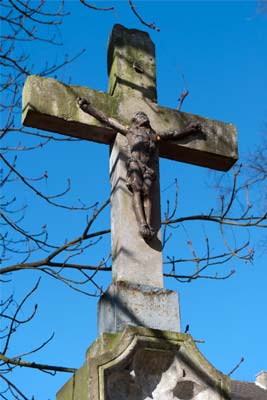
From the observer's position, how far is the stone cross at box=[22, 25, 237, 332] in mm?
4621

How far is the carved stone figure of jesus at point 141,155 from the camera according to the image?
4715 mm

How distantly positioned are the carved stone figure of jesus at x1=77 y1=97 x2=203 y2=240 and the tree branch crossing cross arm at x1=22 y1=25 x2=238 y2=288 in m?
0.02

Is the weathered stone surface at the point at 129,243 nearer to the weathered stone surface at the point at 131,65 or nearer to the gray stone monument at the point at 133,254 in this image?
the gray stone monument at the point at 133,254

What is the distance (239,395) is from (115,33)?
1255 cm

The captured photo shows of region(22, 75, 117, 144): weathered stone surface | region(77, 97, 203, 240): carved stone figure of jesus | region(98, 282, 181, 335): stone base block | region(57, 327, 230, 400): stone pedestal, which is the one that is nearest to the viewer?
region(57, 327, 230, 400): stone pedestal

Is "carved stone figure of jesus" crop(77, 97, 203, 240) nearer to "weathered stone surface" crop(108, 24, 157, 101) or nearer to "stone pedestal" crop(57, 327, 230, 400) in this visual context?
"weathered stone surface" crop(108, 24, 157, 101)

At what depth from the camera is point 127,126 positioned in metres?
5.10

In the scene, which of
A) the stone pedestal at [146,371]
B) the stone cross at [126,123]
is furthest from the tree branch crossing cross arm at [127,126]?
the stone pedestal at [146,371]

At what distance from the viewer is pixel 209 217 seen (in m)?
6.40

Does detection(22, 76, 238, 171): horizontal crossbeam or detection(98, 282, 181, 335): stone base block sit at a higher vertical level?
detection(22, 76, 238, 171): horizontal crossbeam

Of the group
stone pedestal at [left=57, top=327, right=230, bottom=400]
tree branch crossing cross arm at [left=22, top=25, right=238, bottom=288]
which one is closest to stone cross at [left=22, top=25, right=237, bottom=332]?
tree branch crossing cross arm at [left=22, top=25, right=238, bottom=288]

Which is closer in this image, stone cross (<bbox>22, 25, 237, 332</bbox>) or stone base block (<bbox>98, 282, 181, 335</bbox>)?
stone base block (<bbox>98, 282, 181, 335</bbox>)

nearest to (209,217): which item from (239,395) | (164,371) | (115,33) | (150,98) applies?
(150,98)

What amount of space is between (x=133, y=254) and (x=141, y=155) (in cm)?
70
